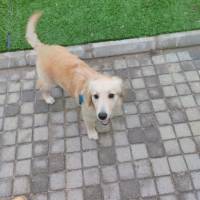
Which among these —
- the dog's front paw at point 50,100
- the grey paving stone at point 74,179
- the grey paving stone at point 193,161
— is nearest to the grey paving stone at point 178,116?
the grey paving stone at point 193,161

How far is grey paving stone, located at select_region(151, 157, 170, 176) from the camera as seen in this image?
4461 millimetres

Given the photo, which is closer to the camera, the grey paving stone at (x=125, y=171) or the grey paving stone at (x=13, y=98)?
the grey paving stone at (x=125, y=171)

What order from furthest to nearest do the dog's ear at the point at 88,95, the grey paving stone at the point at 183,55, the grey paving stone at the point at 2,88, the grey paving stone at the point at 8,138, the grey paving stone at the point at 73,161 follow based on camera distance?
the grey paving stone at the point at 183,55, the grey paving stone at the point at 2,88, the grey paving stone at the point at 8,138, the grey paving stone at the point at 73,161, the dog's ear at the point at 88,95

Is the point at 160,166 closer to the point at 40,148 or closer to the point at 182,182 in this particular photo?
the point at 182,182

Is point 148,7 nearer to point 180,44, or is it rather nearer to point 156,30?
point 156,30

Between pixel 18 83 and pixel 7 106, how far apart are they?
1.71 feet

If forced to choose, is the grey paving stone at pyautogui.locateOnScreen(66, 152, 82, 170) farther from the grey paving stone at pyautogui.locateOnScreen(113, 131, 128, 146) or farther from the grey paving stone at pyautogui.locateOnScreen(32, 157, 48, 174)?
the grey paving stone at pyautogui.locateOnScreen(113, 131, 128, 146)

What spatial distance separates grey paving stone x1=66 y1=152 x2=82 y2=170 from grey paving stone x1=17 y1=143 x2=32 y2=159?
1.89 ft

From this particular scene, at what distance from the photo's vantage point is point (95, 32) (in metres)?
6.29

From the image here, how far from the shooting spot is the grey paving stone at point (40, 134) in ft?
16.3

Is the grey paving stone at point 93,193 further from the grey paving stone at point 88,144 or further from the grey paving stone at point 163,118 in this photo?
the grey paving stone at point 163,118

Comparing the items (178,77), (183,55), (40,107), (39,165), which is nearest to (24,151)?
(39,165)

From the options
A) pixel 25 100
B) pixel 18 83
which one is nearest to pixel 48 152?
pixel 25 100

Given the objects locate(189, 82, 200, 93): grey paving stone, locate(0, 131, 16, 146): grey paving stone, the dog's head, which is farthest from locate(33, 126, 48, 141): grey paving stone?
locate(189, 82, 200, 93): grey paving stone
